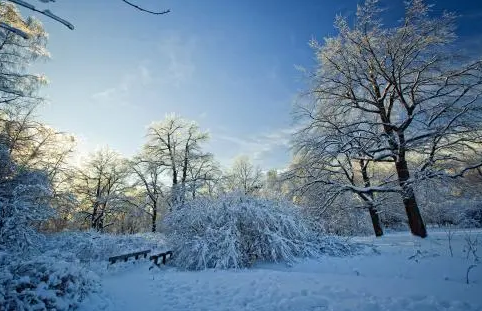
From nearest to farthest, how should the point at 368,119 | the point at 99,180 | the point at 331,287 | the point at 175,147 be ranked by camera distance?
the point at 331,287, the point at 368,119, the point at 175,147, the point at 99,180

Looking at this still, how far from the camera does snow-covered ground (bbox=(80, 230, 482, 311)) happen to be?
455 cm

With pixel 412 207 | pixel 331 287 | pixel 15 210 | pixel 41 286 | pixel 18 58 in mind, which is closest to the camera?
pixel 41 286

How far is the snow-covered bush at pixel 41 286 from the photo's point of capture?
147 inches

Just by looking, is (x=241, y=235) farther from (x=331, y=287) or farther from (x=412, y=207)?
(x=412, y=207)

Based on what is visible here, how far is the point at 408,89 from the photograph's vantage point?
11.4 m

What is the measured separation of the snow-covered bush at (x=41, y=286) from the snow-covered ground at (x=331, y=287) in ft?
1.31

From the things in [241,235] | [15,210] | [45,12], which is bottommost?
[241,235]

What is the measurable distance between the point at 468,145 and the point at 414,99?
262cm

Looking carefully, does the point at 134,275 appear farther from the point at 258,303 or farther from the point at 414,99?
the point at 414,99

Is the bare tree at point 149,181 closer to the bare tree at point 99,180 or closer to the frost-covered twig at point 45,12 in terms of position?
the bare tree at point 99,180

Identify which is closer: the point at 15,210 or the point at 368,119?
the point at 15,210

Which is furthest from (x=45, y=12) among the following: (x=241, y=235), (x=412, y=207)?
(x=412, y=207)

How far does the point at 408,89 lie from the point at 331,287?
384 inches

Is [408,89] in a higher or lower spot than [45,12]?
higher
